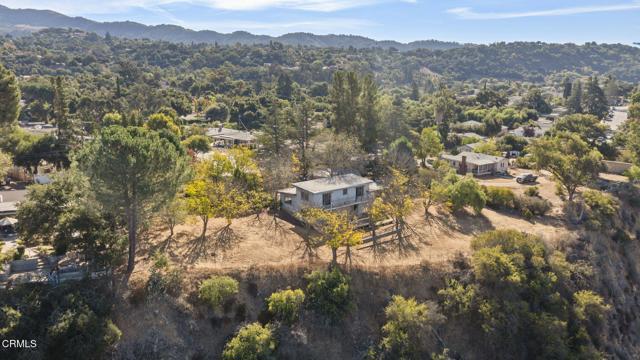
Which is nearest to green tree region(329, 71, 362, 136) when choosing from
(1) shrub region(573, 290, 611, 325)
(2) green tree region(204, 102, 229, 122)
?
(1) shrub region(573, 290, 611, 325)

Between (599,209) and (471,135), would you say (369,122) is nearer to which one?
(599,209)

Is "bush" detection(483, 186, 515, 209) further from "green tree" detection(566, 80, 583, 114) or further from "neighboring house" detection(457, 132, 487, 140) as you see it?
"green tree" detection(566, 80, 583, 114)

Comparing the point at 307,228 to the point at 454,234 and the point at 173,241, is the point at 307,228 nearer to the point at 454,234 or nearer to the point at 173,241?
the point at 173,241

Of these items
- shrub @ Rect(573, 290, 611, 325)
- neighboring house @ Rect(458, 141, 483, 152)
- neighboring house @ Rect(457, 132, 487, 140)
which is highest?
neighboring house @ Rect(457, 132, 487, 140)

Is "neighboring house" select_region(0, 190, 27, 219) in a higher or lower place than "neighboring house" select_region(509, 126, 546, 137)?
lower

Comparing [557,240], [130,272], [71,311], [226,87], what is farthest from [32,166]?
[226,87]

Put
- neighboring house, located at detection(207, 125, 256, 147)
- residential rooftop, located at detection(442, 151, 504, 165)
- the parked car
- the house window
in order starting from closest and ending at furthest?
the house window
the parked car
residential rooftop, located at detection(442, 151, 504, 165)
neighboring house, located at detection(207, 125, 256, 147)

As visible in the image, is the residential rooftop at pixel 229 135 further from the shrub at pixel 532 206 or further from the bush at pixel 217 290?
the bush at pixel 217 290
